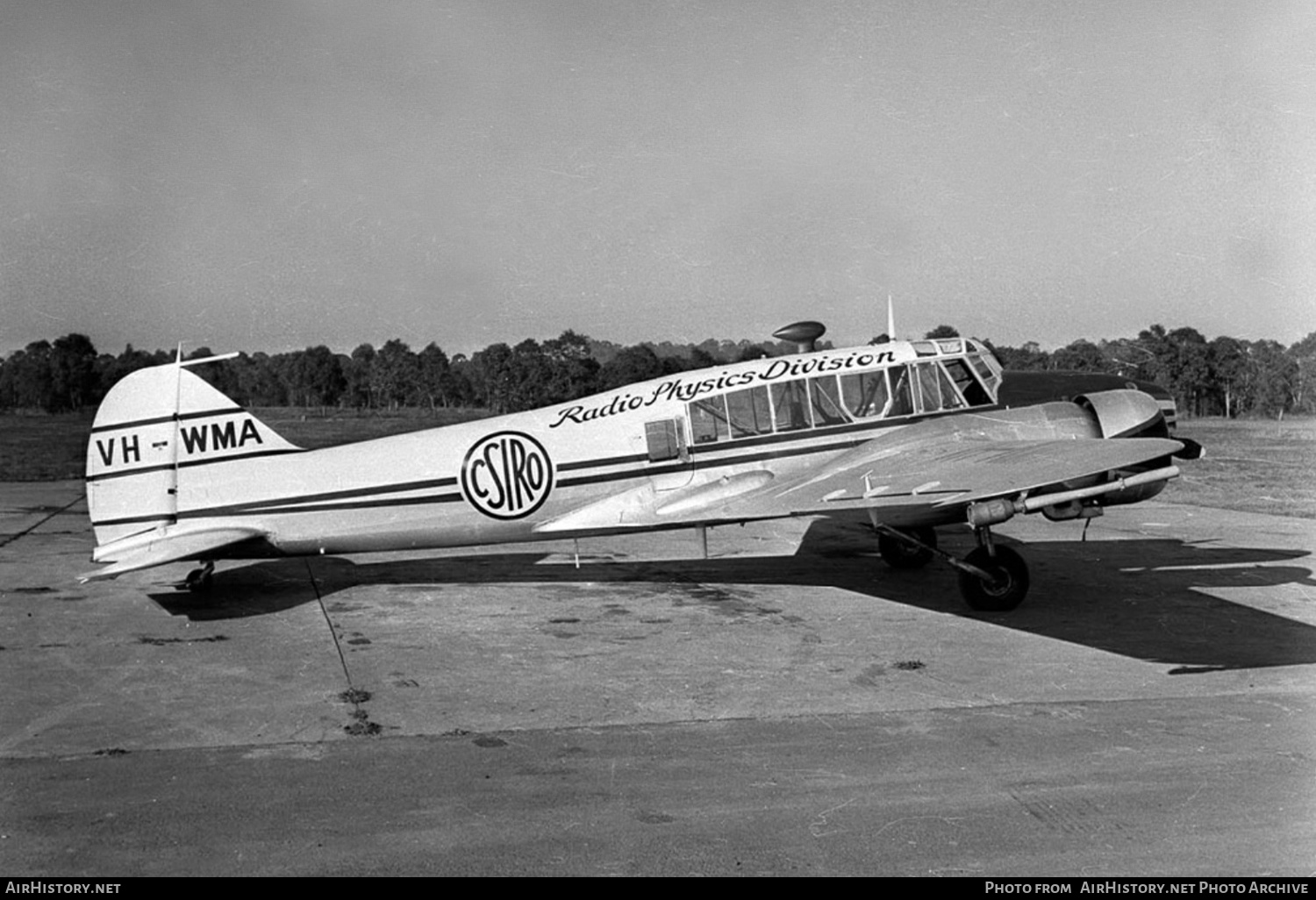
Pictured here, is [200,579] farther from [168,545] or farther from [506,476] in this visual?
[506,476]

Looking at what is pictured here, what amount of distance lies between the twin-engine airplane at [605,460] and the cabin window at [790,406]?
2 centimetres

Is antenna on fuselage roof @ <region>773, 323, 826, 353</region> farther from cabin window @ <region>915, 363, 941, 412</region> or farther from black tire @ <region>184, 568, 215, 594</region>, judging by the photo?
black tire @ <region>184, 568, 215, 594</region>

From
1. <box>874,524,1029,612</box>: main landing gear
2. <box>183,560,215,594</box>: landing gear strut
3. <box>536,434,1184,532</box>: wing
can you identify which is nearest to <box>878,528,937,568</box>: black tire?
<box>536,434,1184,532</box>: wing

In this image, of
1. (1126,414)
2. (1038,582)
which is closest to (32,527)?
(1038,582)

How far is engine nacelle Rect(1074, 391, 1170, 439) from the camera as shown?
1140 cm

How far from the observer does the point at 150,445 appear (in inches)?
447

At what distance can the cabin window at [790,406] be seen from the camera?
12133 mm

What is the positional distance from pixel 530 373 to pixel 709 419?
139 ft

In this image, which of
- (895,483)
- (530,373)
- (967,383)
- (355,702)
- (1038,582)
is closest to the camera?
(355,702)

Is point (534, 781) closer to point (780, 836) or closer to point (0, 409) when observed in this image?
point (780, 836)

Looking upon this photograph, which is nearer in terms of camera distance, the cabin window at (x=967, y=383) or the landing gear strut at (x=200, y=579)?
the landing gear strut at (x=200, y=579)

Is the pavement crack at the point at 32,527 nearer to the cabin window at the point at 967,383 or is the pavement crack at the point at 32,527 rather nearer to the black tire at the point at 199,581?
the black tire at the point at 199,581

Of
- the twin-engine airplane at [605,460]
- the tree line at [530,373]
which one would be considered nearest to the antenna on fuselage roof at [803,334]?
the twin-engine airplane at [605,460]

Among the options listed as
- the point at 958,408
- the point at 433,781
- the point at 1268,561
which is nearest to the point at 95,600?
the point at 433,781
